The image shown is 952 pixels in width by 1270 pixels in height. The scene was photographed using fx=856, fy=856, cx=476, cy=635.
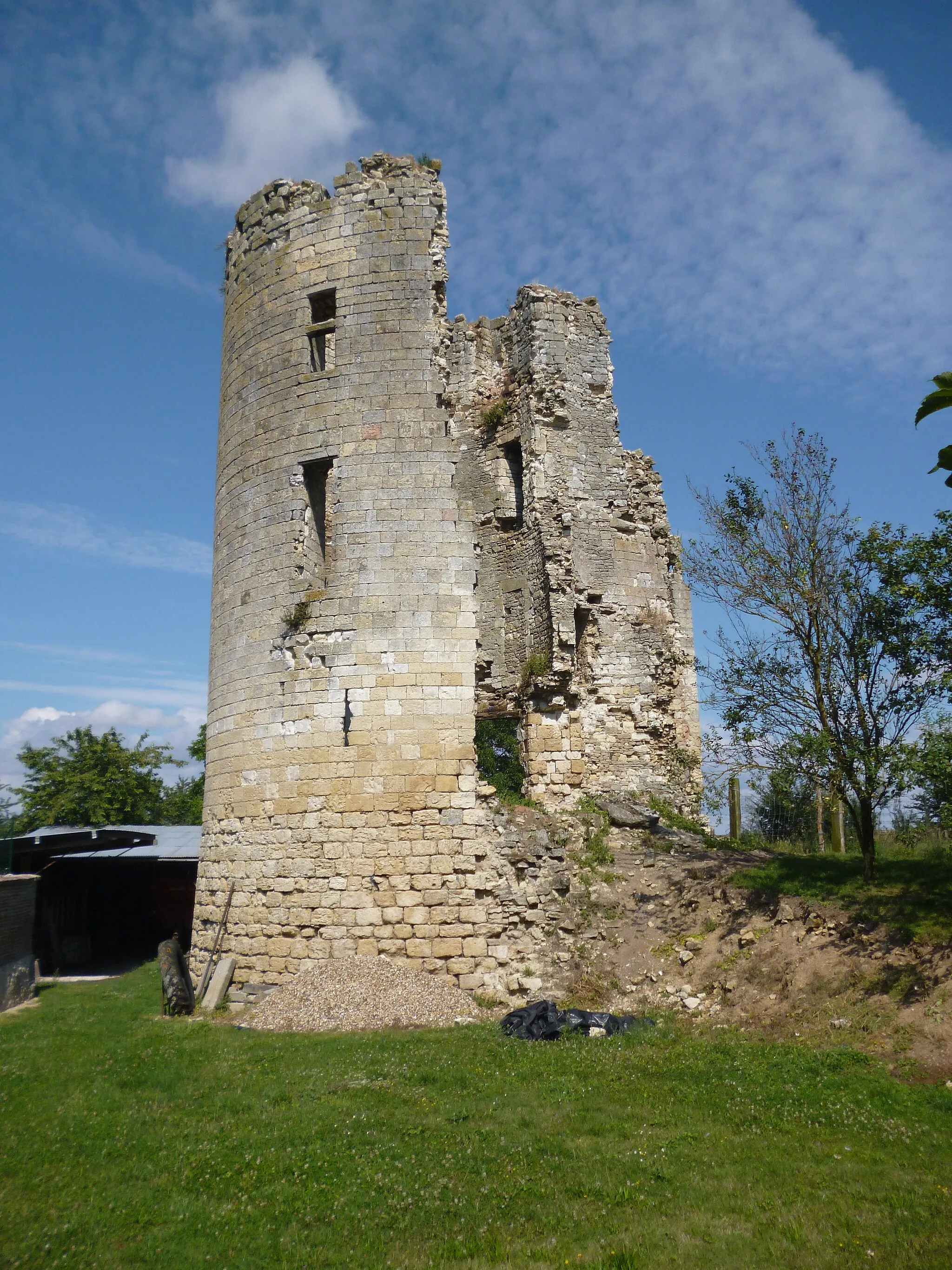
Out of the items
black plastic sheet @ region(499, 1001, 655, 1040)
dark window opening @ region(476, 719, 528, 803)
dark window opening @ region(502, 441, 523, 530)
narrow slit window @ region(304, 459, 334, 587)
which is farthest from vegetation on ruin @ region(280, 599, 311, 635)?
dark window opening @ region(476, 719, 528, 803)

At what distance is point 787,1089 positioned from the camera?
6.68 meters

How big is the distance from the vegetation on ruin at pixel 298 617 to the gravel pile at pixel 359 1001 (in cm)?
425

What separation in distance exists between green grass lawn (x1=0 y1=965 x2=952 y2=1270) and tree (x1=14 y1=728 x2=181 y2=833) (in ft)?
86.9

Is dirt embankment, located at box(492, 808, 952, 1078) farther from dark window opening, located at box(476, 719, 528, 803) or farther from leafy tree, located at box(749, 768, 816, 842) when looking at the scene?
dark window opening, located at box(476, 719, 528, 803)

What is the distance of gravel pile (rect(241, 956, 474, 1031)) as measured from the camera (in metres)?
9.60

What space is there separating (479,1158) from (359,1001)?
4.37m

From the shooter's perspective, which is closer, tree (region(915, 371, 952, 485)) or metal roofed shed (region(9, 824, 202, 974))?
tree (region(915, 371, 952, 485))

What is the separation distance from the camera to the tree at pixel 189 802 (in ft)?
122

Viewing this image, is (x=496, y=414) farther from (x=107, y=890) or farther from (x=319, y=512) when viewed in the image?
(x=107, y=890)

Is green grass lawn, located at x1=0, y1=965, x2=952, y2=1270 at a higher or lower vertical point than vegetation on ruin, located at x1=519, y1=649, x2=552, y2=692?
lower

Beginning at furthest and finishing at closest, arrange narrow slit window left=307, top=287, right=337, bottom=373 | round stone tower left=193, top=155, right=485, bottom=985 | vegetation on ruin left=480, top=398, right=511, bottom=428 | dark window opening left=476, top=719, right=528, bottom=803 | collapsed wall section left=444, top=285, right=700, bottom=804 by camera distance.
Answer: dark window opening left=476, top=719, right=528, bottom=803 → vegetation on ruin left=480, top=398, right=511, bottom=428 → collapsed wall section left=444, top=285, right=700, bottom=804 → narrow slit window left=307, top=287, right=337, bottom=373 → round stone tower left=193, top=155, right=485, bottom=985

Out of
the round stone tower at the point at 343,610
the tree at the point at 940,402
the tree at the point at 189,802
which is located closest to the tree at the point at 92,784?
the tree at the point at 189,802

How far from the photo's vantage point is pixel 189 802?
40.1 m

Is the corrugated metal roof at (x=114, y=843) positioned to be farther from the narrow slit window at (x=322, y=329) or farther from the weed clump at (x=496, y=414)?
the weed clump at (x=496, y=414)
